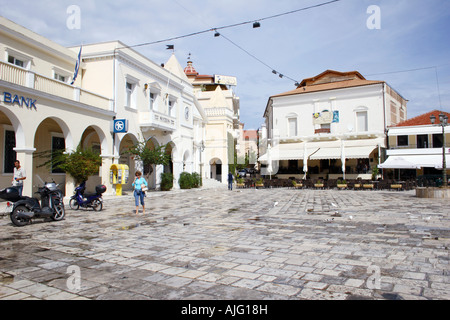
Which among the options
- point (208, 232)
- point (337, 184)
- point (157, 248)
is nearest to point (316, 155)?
point (337, 184)

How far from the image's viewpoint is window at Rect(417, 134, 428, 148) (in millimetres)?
27369

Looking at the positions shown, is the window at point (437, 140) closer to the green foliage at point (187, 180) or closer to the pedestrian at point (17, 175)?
the green foliage at point (187, 180)

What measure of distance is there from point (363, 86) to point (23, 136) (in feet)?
91.2

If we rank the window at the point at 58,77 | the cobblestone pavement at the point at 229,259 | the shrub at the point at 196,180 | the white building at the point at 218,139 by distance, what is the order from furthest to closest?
1. the white building at the point at 218,139
2. the shrub at the point at 196,180
3. the window at the point at 58,77
4. the cobblestone pavement at the point at 229,259

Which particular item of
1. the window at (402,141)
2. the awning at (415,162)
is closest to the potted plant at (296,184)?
the awning at (415,162)

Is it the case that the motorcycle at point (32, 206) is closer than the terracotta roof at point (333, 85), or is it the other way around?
the motorcycle at point (32, 206)

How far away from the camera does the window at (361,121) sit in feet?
99.2

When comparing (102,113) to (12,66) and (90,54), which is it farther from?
(12,66)

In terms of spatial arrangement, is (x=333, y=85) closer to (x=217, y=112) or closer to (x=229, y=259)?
(x=217, y=112)

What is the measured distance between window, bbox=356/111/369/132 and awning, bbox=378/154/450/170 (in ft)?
15.1

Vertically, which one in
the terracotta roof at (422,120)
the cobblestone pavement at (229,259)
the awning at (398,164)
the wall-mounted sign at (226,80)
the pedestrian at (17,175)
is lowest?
the cobblestone pavement at (229,259)

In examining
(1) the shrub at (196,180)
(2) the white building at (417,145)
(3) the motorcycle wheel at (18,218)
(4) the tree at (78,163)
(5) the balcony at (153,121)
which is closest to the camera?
(3) the motorcycle wheel at (18,218)

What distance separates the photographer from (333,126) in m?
31.4

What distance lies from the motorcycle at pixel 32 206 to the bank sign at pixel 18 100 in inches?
190
